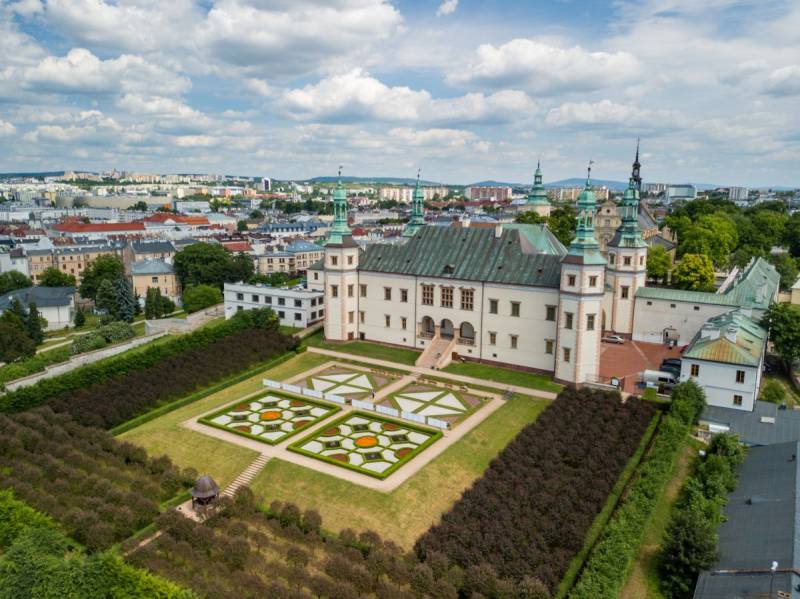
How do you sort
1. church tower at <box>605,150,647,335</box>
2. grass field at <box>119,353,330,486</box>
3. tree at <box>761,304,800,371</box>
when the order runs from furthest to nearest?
church tower at <box>605,150,647,335</box> < tree at <box>761,304,800,371</box> < grass field at <box>119,353,330,486</box>

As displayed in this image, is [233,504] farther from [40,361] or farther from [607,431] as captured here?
[40,361]

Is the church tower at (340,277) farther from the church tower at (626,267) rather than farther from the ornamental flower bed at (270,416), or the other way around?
the church tower at (626,267)

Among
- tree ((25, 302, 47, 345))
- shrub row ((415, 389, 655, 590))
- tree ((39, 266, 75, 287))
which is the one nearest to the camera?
shrub row ((415, 389, 655, 590))

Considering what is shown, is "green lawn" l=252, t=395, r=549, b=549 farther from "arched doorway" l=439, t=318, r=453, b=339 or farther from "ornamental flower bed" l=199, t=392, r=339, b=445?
"arched doorway" l=439, t=318, r=453, b=339

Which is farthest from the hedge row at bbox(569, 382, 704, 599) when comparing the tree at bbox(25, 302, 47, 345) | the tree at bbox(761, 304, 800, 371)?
the tree at bbox(25, 302, 47, 345)

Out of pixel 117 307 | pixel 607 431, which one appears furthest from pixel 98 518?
pixel 117 307

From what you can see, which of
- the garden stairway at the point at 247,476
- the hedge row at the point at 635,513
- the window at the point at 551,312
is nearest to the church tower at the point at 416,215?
the window at the point at 551,312
